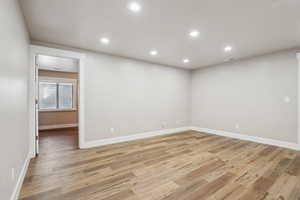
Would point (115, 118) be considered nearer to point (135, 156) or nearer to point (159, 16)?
point (135, 156)

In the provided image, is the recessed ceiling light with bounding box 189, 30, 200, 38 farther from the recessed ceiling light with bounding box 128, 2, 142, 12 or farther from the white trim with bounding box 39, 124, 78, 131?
the white trim with bounding box 39, 124, 78, 131

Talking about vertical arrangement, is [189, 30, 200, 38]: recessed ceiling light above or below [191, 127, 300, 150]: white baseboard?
above

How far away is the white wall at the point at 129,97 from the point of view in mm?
3576

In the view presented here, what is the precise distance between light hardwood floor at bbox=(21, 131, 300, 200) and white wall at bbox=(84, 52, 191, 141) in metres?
0.76

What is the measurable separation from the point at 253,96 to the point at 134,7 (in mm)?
4137

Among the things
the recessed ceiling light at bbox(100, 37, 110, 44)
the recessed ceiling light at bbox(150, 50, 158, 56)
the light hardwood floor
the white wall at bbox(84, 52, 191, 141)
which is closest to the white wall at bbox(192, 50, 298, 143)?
the light hardwood floor

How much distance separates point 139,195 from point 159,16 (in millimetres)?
2616

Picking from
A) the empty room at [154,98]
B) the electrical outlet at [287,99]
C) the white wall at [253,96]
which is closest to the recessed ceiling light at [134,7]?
the empty room at [154,98]

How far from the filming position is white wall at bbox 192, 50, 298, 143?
346 cm

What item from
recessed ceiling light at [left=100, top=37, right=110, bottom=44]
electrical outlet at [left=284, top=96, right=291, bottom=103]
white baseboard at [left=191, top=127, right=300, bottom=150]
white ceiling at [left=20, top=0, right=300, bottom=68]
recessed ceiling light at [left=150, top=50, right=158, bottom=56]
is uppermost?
white ceiling at [left=20, top=0, right=300, bottom=68]

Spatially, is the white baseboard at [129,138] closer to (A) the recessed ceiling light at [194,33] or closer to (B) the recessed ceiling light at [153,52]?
(B) the recessed ceiling light at [153,52]

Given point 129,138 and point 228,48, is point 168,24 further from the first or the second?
point 129,138

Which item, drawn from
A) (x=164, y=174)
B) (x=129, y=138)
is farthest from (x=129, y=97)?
(x=164, y=174)

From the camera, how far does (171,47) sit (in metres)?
3.45
